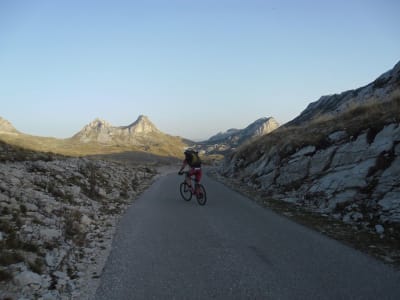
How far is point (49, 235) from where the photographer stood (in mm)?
6656

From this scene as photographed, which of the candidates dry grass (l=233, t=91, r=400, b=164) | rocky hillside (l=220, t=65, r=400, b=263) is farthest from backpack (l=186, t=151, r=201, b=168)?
dry grass (l=233, t=91, r=400, b=164)

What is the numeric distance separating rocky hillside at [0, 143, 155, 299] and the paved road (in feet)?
1.80

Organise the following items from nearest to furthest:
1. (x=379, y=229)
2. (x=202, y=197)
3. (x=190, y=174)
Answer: (x=379, y=229), (x=202, y=197), (x=190, y=174)

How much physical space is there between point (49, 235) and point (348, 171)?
10761 mm

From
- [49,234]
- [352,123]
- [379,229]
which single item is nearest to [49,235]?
[49,234]

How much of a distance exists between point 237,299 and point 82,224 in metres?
5.99

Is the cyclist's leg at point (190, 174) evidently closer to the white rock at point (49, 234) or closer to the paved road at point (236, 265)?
the paved road at point (236, 265)

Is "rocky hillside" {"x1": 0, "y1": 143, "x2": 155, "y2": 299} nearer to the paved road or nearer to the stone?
the paved road

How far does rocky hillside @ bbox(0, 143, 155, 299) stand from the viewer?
187 inches

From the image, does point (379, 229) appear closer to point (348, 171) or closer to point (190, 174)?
point (348, 171)

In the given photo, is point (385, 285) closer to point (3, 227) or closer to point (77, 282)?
point (77, 282)

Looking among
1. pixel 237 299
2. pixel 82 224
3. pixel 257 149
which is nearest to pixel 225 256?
pixel 237 299

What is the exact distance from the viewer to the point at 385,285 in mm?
4777

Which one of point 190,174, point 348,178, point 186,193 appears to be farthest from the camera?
point 186,193
